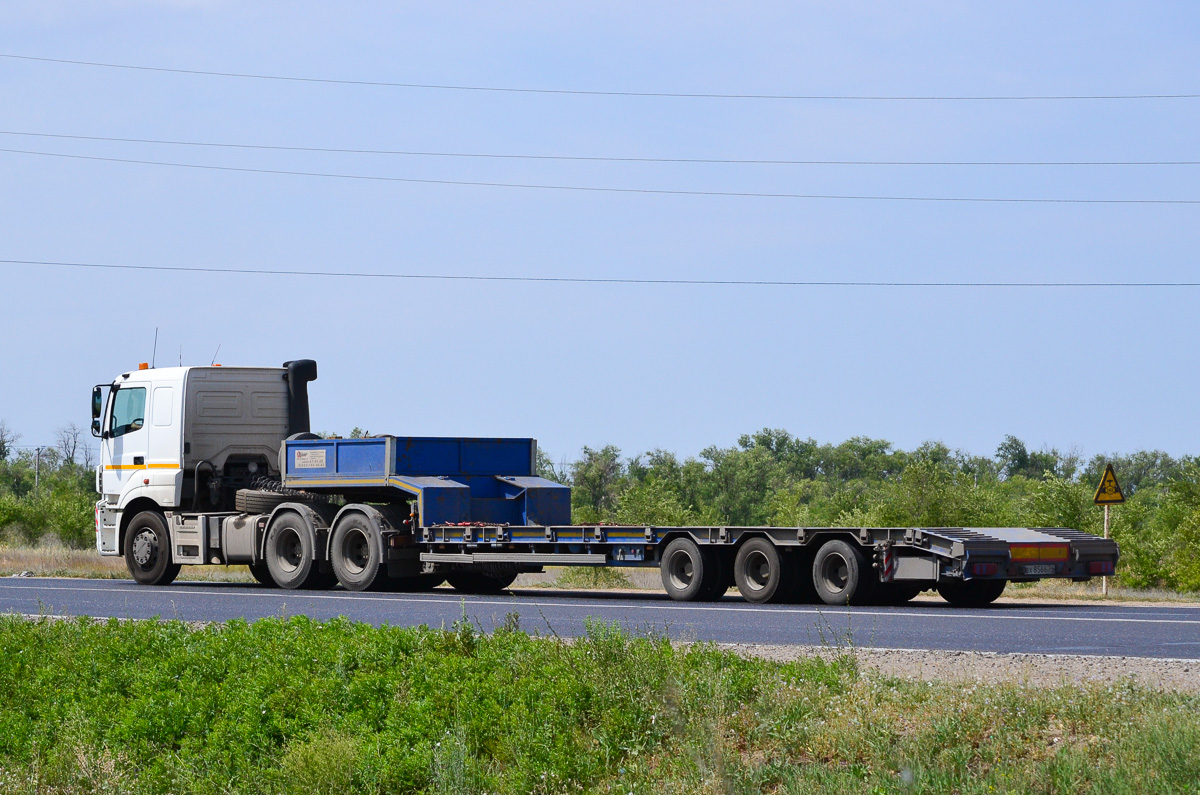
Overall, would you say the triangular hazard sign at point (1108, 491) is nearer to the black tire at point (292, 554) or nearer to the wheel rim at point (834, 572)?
the wheel rim at point (834, 572)

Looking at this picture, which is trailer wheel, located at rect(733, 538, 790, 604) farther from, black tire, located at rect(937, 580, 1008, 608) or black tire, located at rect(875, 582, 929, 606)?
black tire, located at rect(937, 580, 1008, 608)

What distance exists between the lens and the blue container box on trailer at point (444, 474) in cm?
2127

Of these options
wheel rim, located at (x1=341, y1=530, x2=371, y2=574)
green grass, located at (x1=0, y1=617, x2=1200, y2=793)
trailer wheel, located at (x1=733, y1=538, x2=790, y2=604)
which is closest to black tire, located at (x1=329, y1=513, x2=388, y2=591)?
wheel rim, located at (x1=341, y1=530, x2=371, y2=574)

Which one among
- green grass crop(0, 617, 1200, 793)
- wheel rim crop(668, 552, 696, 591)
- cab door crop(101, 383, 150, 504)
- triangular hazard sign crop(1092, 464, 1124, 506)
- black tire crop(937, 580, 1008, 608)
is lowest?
green grass crop(0, 617, 1200, 793)

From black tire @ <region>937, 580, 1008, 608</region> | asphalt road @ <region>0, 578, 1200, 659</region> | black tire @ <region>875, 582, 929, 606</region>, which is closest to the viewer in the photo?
asphalt road @ <region>0, 578, 1200, 659</region>

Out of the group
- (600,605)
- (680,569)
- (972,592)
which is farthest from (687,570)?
(972,592)

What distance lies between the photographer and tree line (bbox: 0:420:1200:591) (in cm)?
3466

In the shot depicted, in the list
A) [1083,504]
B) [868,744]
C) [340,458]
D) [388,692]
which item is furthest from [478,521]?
[1083,504]

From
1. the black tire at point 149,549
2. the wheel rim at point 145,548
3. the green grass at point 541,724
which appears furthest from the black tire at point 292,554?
the green grass at point 541,724

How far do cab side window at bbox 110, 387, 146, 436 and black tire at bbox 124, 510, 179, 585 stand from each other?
154 centimetres

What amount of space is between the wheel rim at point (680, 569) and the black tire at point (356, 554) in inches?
189

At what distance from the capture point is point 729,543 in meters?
18.6

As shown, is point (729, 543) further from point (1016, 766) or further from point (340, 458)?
point (1016, 766)

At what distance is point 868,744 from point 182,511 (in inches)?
726
